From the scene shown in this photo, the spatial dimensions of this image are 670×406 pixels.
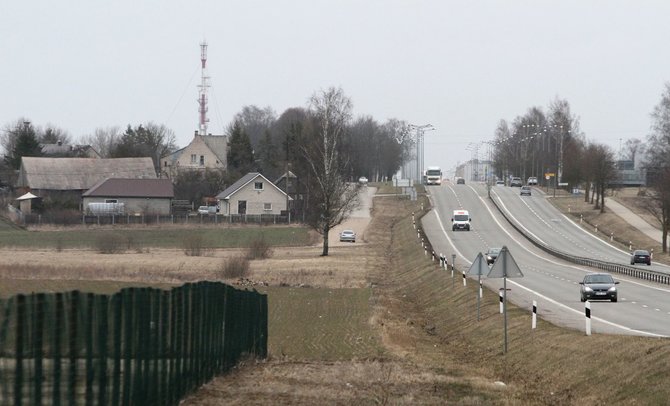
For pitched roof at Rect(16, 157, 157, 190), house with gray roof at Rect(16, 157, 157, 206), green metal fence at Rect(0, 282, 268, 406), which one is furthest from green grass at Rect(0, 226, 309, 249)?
green metal fence at Rect(0, 282, 268, 406)

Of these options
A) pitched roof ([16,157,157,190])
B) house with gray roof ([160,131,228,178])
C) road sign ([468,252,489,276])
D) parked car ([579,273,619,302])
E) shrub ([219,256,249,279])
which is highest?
house with gray roof ([160,131,228,178])

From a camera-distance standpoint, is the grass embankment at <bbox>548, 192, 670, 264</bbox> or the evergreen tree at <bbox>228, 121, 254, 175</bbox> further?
the evergreen tree at <bbox>228, 121, 254, 175</bbox>

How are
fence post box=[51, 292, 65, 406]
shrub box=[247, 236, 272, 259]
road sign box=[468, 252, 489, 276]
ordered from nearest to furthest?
fence post box=[51, 292, 65, 406] < road sign box=[468, 252, 489, 276] < shrub box=[247, 236, 272, 259]

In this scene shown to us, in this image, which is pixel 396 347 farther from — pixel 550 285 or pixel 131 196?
pixel 131 196

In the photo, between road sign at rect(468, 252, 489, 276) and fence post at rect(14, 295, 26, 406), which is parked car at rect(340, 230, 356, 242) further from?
fence post at rect(14, 295, 26, 406)

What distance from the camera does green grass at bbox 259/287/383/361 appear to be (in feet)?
87.4

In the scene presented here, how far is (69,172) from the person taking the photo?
121500 mm

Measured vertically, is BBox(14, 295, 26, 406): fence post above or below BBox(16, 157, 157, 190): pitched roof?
below

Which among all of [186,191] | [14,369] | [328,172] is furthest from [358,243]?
[14,369]

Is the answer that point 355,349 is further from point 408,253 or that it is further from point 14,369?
point 408,253

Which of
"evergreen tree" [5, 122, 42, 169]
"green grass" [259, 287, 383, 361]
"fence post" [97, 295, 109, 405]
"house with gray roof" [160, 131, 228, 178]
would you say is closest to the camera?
"fence post" [97, 295, 109, 405]

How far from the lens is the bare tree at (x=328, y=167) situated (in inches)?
3241

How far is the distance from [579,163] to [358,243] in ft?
132

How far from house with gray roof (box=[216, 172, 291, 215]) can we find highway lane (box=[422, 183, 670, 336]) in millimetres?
17037
